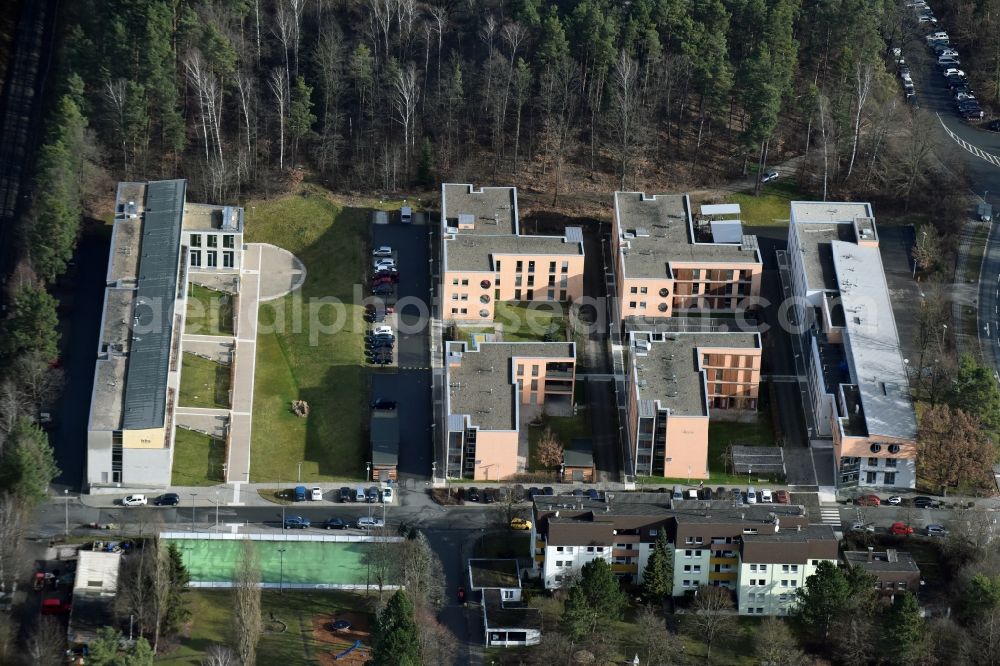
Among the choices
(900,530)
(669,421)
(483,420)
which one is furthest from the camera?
(483,420)

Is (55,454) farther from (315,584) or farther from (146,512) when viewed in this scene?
(315,584)

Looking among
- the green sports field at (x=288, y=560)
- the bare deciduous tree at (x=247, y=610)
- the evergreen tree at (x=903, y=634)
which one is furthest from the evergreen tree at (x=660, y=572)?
the bare deciduous tree at (x=247, y=610)

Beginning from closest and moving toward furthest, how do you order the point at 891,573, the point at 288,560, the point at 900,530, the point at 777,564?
the point at 777,564, the point at 891,573, the point at 288,560, the point at 900,530

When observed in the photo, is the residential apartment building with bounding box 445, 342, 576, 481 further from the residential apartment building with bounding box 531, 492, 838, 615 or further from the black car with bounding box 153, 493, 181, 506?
the black car with bounding box 153, 493, 181, 506

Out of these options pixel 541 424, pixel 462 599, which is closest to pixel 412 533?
pixel 462 599

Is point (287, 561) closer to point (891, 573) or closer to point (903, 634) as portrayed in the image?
point (891, 573)

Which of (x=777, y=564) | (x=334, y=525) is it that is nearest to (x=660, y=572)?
(x=777, y=564)

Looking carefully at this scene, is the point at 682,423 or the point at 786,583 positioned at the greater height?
the point at 682,423

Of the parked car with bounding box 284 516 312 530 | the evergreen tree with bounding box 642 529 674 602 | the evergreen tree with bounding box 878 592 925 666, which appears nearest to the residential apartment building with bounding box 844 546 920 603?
the evergreen tree with bounding box 878 592 925 666
